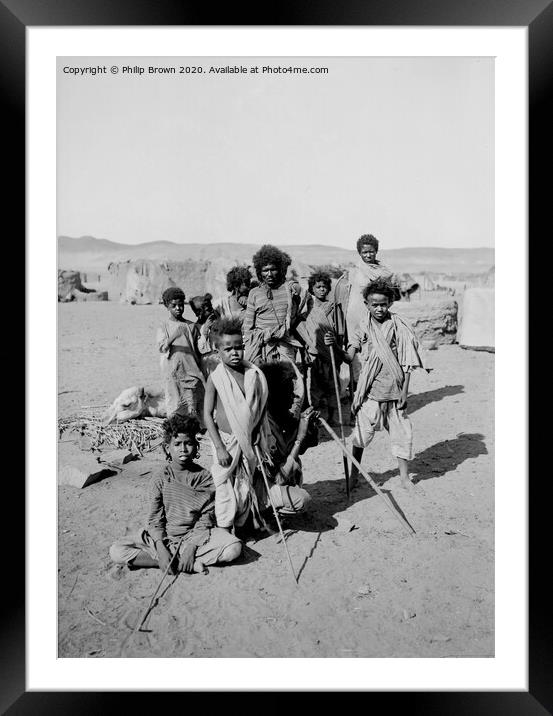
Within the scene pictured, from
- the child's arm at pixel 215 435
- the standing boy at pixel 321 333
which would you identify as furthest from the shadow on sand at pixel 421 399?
the child's arm at pixel 215 435

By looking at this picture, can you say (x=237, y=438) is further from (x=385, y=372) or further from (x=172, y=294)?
(x=172, y=294)

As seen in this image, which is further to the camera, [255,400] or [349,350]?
[349,350]

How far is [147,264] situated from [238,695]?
841 cm

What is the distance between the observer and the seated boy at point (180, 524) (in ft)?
13.9

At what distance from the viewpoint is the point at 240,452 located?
14.3 feet

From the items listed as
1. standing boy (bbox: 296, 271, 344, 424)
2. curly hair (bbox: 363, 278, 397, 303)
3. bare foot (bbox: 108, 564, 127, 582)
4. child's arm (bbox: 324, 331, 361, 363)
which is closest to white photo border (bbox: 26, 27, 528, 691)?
bare foot (bbox: 108, 564, 127, 582)

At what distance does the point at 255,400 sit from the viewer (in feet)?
14.4

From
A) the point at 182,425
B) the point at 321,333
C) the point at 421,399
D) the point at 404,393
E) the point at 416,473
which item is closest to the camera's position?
the point at 182,425

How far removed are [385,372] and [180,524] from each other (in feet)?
6.67

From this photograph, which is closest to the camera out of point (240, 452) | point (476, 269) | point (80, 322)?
point (240, 452)

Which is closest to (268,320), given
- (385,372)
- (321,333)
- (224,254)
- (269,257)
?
(269,257)
